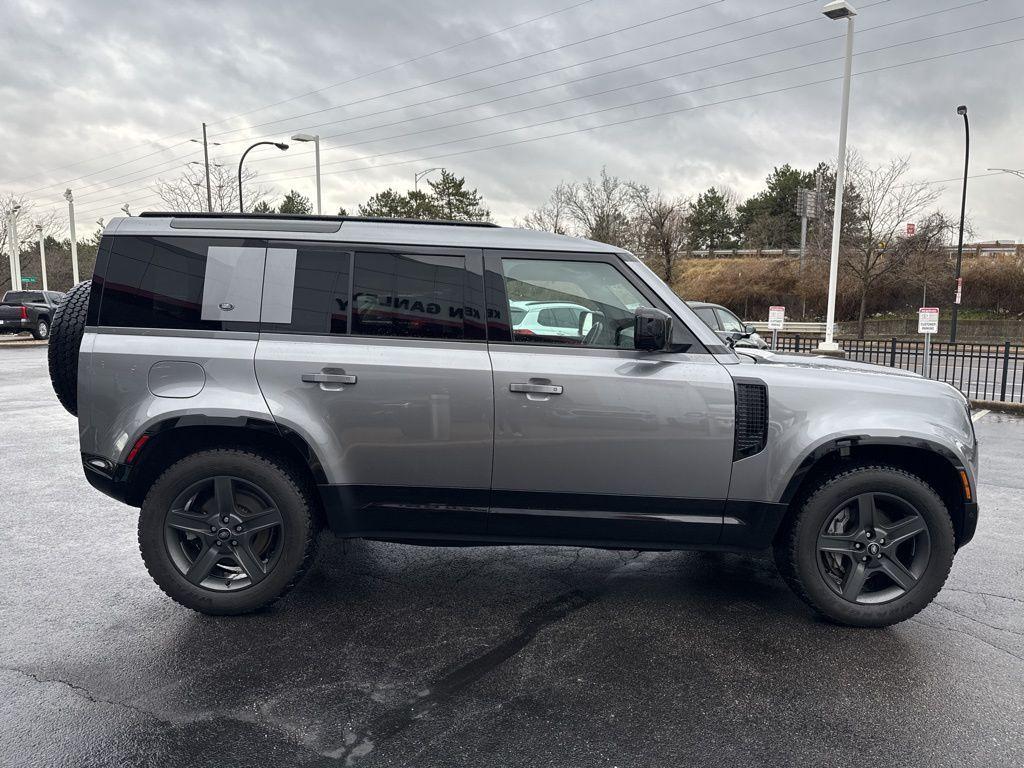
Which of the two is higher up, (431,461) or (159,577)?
(431,461)

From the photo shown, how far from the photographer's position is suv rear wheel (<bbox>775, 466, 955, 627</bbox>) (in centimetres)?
361

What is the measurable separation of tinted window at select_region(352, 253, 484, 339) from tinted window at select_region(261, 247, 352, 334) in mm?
79

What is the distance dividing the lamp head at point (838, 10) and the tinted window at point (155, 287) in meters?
18.7

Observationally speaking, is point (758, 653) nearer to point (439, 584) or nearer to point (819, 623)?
point (819, 623)

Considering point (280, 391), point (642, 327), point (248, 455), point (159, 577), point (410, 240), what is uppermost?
point (410, 240)

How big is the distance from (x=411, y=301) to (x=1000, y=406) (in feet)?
40.6

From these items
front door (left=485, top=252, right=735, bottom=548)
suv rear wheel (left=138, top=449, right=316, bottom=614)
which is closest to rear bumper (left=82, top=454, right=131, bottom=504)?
suv rear wheel (left=138, top=449, right=316, bottom=614)

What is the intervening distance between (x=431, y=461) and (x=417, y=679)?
40.9 inches

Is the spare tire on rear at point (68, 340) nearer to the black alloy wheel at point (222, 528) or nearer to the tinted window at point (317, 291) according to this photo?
the black alloy wheel at point (222, 528)

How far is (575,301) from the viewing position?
12.3ft

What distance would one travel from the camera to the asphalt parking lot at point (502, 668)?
2688 mm

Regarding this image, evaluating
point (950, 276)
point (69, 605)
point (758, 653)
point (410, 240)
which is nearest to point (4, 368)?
point (69, 605)

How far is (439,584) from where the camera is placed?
431cm

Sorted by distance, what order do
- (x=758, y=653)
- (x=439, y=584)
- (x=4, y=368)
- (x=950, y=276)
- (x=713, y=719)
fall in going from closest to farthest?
(x=713, y=719)
(x=758, y=653)
(x=439, y=584)
(x=4, y=368)
(x=950, y=276)
